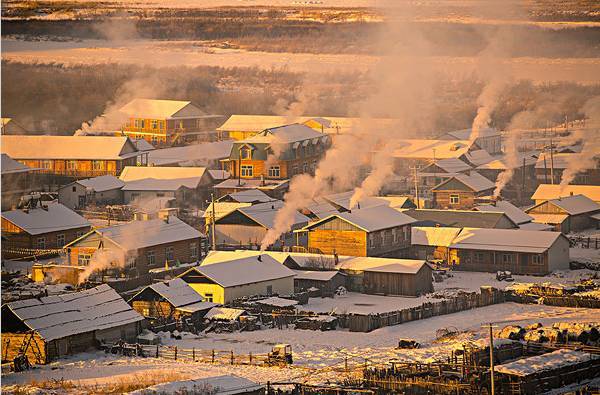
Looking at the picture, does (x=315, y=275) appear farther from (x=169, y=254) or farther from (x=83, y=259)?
(x=83, y=259)

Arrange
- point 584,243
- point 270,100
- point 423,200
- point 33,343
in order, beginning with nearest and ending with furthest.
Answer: point 33,343
point 584,243
point 423,200
point 270,100

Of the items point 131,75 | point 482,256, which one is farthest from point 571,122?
point 482,256

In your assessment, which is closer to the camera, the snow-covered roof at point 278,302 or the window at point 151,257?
the snow-covered roof at point 278,302

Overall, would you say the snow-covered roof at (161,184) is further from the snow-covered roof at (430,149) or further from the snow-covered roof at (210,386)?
the snow-covered roof at (210,386)

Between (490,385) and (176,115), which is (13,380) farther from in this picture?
(176,115)

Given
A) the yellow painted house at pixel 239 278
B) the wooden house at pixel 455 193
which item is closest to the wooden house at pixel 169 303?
the yellow painted house at pixel 239 278
